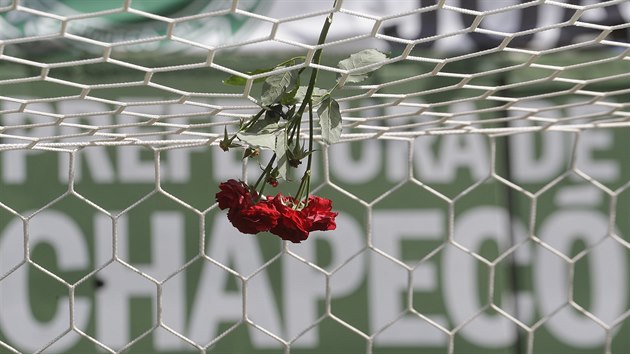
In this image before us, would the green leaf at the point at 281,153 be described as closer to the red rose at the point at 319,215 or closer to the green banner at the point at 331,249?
the red rose at the point at 319,215

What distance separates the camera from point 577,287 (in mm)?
1757

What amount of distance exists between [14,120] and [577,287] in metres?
1.02

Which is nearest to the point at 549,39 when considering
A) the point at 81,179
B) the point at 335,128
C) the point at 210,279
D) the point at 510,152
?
the point at 510,152

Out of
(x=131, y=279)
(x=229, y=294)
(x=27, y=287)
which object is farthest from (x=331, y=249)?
(x=27, y=287)

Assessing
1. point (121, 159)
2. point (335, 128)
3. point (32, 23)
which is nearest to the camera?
point (335, 128)

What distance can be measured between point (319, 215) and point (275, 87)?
10cm

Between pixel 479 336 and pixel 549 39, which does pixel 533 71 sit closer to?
pixel 549 39

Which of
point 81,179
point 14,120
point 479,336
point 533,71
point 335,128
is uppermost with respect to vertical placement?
point 335,128

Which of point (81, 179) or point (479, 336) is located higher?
point (81, 179)

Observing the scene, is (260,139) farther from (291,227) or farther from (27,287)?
(27,287)

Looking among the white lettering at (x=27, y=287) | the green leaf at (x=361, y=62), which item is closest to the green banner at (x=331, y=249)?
the white lettering at (x=27, y=287)

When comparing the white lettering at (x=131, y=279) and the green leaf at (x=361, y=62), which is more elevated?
the green leaf at (x=361, y=62)

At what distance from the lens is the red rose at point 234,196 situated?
656mm

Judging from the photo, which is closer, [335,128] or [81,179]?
[335,128]
